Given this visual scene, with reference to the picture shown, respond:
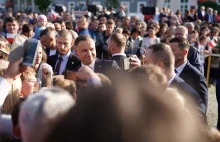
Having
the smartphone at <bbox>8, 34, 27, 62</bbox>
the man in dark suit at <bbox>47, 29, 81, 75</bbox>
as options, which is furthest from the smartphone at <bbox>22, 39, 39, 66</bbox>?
the man in dark suit at <bbox>47, 29, 81, 75</bbox>

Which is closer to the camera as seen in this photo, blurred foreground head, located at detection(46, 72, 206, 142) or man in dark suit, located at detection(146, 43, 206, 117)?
blurred foreground head, located at detection(46, 72, 206, 142)

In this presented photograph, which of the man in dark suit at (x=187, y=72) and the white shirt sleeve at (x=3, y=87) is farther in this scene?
the man in dark suit at (x=187, y=72)

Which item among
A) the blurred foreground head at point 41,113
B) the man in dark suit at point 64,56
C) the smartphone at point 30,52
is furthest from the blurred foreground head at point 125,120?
the man in dark suit at point 64,56

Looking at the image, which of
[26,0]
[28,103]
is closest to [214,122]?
[28,103]

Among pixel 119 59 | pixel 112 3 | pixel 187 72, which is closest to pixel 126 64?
pixel 187 72

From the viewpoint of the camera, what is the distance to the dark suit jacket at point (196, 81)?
398cm

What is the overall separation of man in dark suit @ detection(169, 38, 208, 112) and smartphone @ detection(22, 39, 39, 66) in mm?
2294

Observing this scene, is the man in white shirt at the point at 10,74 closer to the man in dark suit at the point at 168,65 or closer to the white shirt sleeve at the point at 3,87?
the white shirt sleeve at the point at 3,87

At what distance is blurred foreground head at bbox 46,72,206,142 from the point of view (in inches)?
40.7

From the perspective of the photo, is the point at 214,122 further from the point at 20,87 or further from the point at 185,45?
the point at 20,87

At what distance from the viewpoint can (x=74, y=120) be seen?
41.6 inches

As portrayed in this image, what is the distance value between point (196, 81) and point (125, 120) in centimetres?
314

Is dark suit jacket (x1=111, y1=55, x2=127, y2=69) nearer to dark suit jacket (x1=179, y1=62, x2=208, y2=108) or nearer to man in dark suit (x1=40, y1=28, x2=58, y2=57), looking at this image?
dark suit jacket (x1=179, y1=62, x2=208, y2=108)

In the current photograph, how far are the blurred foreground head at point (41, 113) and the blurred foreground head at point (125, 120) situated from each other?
0.32ft
